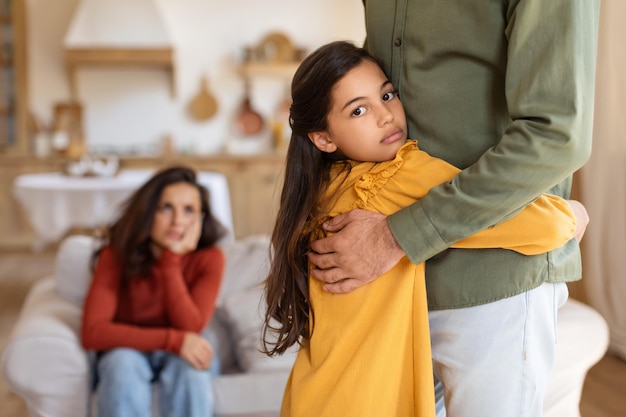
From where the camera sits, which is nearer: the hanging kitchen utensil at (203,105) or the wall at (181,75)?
the wall at (181,75)

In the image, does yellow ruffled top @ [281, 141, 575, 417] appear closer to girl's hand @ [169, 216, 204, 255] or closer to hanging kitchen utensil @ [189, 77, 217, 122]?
girl's hand @ [169, 216, 204, 255]

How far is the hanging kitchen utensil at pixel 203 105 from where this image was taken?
21.5 ft

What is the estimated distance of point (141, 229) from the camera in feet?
7.95

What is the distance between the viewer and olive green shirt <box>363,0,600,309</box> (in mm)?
949

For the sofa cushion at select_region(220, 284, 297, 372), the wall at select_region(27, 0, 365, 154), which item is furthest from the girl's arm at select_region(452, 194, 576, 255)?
the wall at select_region(27, 0, 365, 154)

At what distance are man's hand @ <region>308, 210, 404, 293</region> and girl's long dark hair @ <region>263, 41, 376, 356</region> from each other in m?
0.09

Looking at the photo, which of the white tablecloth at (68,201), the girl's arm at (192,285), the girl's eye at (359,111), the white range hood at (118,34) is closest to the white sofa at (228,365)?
the girl's arm at (192,285)

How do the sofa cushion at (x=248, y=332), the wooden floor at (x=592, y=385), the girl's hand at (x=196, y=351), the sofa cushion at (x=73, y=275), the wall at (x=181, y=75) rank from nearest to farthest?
the girl's hand at (x=196, y=351) → the sofa cushion at (x=248, y=332) → the sofa cushion at (x=73, y=275) → the wooden floor at (x=592, y=385) → the wall at (x=181, y=75)

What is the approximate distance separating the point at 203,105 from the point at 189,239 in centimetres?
428

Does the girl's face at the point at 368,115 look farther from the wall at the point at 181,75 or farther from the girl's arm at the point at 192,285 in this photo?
the wall at the point at 181,75

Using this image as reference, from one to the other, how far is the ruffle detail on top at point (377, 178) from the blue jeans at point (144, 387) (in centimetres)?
Result: 115

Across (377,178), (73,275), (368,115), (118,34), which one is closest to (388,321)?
(377,178)

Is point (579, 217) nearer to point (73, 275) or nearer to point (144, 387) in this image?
point (144, 387)

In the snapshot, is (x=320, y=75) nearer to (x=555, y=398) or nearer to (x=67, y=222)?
(x=555, y=398)
